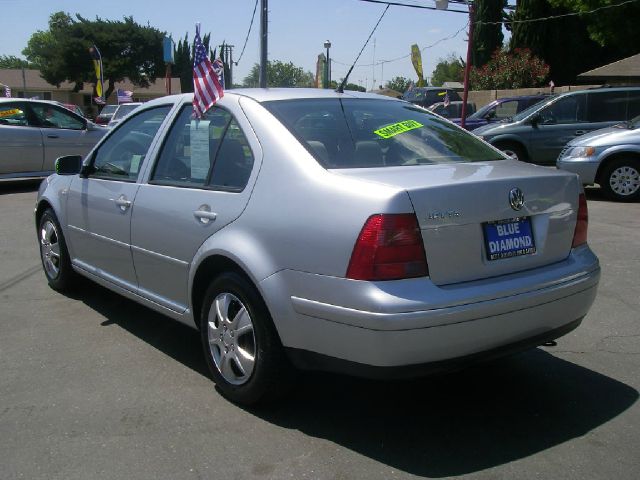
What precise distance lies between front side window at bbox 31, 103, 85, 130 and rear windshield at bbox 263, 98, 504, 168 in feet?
34.3

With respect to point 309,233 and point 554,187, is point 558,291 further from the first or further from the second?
point 309,233

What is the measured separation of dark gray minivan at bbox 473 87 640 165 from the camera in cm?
1325

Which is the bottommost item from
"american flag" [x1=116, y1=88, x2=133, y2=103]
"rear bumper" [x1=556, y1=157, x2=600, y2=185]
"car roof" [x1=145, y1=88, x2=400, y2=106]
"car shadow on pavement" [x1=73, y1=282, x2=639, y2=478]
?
"car shadow on pavement" [x1=73, y1=282, x2=639, y2=478]

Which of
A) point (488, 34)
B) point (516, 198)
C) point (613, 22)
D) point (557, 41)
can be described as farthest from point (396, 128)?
point (488, 34)

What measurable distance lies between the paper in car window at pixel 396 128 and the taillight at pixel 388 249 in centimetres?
98

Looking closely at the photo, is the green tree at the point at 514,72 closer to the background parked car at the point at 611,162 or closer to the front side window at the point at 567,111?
the front side window at the point at 567,111

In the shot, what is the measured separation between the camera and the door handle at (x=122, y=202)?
439cm

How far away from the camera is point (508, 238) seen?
3.20 meters

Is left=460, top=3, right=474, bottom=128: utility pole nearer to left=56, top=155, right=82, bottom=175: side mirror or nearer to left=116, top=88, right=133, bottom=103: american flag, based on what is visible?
left=56, top=155, right=82, bottom=175: side mirror

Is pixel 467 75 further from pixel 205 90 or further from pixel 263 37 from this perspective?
pixel 205 90

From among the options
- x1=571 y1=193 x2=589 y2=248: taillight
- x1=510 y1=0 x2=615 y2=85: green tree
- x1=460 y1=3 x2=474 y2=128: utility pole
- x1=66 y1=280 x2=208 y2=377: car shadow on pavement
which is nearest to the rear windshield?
x1=571 y1=193 x2=589 y2=248: taillight

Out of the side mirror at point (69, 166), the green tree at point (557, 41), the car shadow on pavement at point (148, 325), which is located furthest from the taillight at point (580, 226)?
the green tree at point (557, 41)

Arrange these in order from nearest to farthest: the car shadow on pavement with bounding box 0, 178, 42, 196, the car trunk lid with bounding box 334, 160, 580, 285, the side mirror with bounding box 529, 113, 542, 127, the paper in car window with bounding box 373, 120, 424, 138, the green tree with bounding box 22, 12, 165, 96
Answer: the car trunk lid with bounding box 334, 160, 580, 285 → the paper in car window with bounding box 373, 120, 424, 138 → the car shadow on pavement with bounding box 0, 178, 42, 196 → the side mirror with bounding box 529, 113, 542, 127 → the green tree with bounding box 22, 12, 165, 96

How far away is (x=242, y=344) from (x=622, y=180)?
890 centimetres
